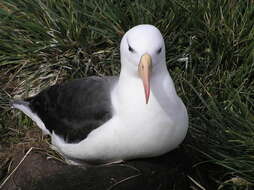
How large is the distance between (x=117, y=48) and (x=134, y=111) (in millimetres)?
1315

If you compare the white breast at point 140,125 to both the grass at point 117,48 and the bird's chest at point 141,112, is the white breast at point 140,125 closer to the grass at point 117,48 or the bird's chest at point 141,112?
the bird's chest at point 141,112

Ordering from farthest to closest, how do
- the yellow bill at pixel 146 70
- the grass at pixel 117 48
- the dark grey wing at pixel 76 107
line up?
the grass at pixel 117 48 → the dark grey wing at pixel 76 107 → the yellow bill at pixel 146 70

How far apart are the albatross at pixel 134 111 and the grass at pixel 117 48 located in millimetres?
514

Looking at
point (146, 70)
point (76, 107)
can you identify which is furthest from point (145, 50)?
point (76, 107)

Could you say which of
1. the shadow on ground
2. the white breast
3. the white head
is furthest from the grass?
the white head

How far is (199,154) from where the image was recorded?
394cm

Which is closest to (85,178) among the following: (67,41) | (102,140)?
(102,140)

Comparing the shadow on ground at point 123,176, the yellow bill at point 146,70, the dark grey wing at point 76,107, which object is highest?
the yellow bill at point 146,70

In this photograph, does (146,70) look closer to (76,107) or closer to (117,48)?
(76,107)

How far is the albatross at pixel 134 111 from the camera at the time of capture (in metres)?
3.30

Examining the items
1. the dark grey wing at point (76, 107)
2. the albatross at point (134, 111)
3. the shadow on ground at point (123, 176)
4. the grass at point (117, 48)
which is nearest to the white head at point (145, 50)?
the albatross at point (134, 111)

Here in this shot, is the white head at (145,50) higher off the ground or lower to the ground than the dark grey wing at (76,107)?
higher

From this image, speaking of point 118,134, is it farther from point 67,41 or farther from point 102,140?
point 67,41

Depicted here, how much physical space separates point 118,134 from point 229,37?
4.71 feet
